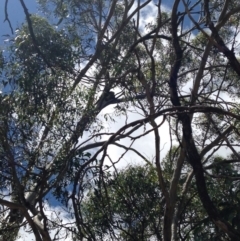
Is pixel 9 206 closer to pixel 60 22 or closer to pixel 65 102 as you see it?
pixel 65 102

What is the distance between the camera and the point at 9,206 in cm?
621

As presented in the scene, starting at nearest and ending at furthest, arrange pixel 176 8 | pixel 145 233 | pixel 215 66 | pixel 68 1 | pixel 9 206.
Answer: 1. pixel 176 8
2. pixel 9 206
3. pixel 215 66
4. pixel 145 233
5. pixel 68 1

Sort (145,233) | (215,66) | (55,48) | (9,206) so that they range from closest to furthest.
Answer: (9,206), (55,48), (215,66), (145,233)

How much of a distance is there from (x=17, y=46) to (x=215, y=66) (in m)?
2.58

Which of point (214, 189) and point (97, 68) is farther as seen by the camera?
point (97, 68)

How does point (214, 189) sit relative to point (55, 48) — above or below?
below

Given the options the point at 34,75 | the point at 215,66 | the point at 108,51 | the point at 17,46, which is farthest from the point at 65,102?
the point at 215,66

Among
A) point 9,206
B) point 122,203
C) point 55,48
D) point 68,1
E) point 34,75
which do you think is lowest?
point 9,206

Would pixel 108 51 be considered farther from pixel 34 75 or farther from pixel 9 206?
pixel 9 206

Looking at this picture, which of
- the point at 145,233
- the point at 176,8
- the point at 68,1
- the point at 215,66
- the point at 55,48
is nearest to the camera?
the point at 176,8

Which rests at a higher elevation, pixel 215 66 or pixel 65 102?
pixel 215 66

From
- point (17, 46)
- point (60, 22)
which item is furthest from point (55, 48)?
point (60, 22)

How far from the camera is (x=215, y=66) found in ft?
24.0

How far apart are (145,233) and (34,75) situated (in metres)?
2.91
